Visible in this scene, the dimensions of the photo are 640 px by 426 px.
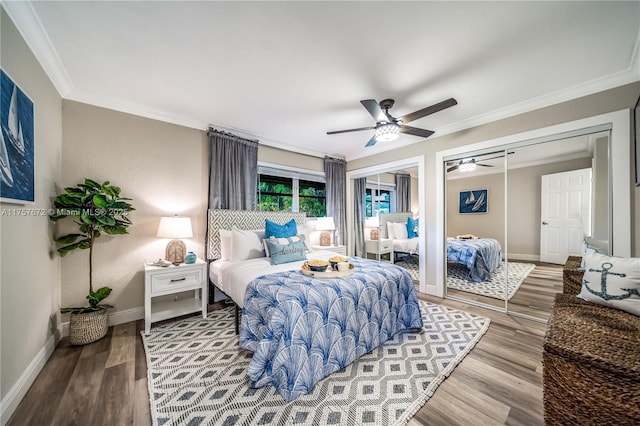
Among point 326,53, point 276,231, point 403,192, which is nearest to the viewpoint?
point 326,53

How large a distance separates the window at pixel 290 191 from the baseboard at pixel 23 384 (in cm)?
274

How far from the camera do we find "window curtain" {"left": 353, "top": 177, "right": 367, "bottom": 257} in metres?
4.87

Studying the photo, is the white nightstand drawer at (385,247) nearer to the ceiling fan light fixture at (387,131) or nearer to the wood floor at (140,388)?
the wood floor at (140,388)

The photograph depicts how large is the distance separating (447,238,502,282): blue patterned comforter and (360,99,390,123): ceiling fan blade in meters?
2.49

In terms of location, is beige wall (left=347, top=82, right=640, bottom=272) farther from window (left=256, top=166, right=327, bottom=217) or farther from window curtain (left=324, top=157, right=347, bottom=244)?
window (left=256, top=166, right=327, bottom=217)

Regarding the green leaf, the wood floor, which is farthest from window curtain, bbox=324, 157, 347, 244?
the green leaf

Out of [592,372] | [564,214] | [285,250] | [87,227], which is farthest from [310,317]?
Result: [564,214]

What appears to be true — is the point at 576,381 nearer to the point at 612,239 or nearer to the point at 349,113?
the point at 612,239

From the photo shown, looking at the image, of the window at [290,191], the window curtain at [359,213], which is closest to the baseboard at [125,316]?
the window at [290,191]

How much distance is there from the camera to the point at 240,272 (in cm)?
239

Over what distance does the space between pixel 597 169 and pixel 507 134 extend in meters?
0.93

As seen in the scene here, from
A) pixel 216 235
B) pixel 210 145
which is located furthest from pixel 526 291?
pixel 210 145

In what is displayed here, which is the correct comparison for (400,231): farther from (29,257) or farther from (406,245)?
(29,257)

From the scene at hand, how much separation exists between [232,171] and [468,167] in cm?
358
